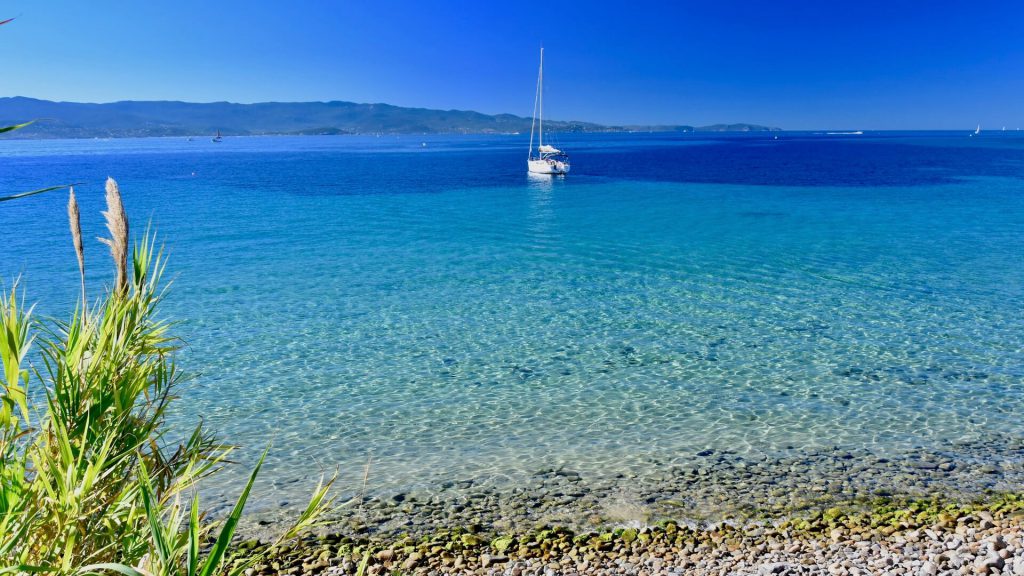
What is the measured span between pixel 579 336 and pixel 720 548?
7782mm

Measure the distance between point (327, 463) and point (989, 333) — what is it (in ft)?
41.6

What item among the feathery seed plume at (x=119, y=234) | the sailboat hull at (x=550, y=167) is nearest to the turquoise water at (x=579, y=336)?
the feathery seed plume at (x=119, y=234)

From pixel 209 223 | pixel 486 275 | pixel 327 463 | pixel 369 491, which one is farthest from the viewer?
pixel 209 223

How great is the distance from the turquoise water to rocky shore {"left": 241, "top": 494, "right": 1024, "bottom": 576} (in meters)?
1.42

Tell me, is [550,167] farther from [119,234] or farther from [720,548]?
Answer: [119,234]

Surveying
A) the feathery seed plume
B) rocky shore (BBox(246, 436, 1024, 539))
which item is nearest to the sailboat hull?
rocky shore (BBox(246, 436, 1024, 539))

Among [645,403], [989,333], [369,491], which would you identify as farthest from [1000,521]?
[989,333]

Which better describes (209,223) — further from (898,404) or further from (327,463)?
(898,404)

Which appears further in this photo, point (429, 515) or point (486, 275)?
point (486, 275)

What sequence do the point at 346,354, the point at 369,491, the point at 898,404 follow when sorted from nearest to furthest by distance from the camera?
the point at 369,491 → the point at 898,404 → the point at 346,354

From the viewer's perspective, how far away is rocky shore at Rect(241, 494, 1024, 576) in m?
6.57

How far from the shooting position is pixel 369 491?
8500 mm

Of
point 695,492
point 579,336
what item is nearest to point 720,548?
point 695,492

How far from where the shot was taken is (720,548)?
698 cm
